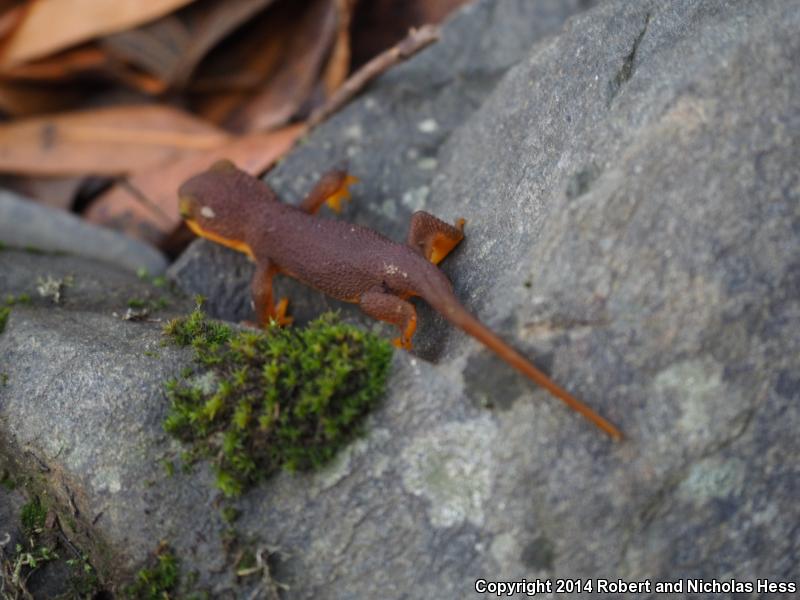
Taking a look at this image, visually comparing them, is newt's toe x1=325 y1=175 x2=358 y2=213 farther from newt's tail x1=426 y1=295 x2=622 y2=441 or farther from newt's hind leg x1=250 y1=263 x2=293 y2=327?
newt's tail x1=426 y1=295 x2=622 y2=441

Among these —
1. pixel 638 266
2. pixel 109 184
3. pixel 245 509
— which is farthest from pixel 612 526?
pixel 109 184

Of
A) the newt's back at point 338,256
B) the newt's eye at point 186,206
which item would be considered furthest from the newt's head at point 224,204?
the newt's back at point 338,256

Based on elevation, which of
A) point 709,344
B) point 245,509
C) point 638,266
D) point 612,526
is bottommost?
point 612,526

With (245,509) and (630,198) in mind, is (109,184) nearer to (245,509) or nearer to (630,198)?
(245,509)

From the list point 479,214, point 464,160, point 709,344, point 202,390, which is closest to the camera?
point 709,344

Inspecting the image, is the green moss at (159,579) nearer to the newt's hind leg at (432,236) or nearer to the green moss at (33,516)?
the green moss at (33,516)

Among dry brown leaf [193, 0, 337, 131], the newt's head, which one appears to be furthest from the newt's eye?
dry brown leaf [193, 0, 337, 131]
